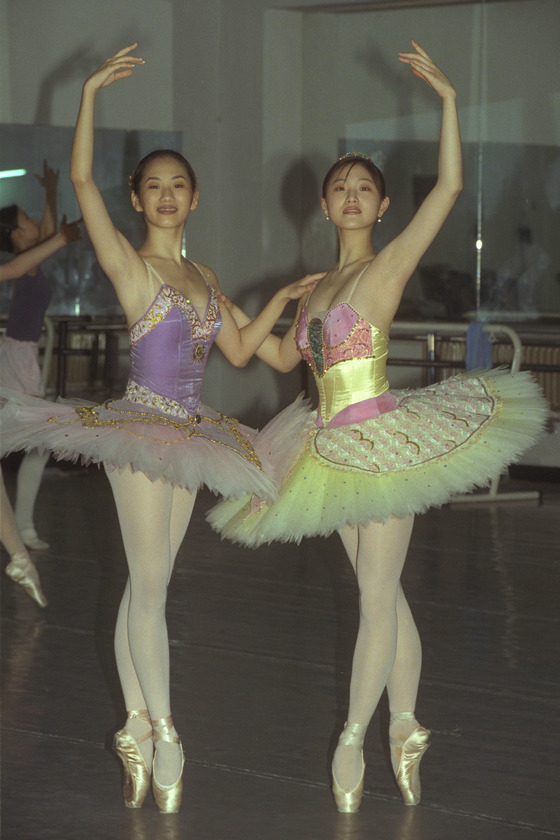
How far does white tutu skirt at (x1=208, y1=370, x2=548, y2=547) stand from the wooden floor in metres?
0.59

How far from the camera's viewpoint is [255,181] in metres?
8.23

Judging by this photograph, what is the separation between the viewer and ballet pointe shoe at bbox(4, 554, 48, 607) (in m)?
4.08

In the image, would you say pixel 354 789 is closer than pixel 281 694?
Yes

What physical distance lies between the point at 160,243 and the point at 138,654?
2.99ft

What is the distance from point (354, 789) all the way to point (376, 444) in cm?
73

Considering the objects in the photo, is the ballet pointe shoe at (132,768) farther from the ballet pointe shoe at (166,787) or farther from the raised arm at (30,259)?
the raised arm at (30,259)

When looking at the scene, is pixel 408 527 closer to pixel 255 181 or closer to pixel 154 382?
pixel 154 382

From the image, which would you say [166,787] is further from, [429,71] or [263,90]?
[263,90]

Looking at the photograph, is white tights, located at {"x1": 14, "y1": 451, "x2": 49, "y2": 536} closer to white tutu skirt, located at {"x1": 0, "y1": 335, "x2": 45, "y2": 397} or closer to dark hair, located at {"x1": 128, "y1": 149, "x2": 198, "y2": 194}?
white tutu skirt, located at {"x1": 0, "y1": 335, "x2": 45, "y2": 397}

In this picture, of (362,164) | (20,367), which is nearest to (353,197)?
(362,164)

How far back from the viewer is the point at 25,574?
162 inches

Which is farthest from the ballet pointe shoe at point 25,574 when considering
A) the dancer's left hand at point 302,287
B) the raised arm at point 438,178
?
the raised arm at point 438,178

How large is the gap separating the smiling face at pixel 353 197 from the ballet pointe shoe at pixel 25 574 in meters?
2.06

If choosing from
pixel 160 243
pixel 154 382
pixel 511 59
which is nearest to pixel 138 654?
pixel 154 382
